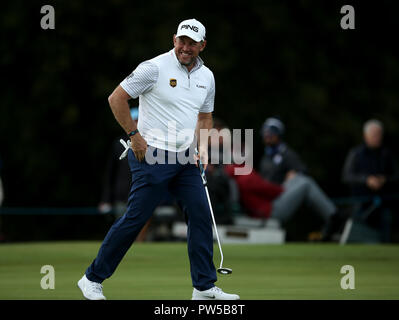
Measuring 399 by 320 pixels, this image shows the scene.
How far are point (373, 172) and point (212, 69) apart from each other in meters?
6.15

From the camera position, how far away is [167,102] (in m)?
7.05

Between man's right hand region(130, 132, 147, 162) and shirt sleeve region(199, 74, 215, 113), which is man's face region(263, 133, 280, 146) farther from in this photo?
man's right hand region(130, 132, 147, 162)

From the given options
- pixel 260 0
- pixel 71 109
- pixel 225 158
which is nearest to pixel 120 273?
pixel 225 158

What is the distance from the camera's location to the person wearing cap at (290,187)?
45.8ft

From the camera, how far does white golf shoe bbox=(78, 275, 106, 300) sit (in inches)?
272

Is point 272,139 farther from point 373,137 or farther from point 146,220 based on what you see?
point 146,220

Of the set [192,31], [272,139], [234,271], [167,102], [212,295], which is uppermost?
[192,31]

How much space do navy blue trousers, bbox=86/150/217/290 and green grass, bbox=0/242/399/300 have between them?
11.9 inches

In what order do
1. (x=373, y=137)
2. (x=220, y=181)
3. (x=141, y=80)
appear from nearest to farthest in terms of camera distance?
(x=141, y=80), (x=220, y=181), (x=373, y=137)

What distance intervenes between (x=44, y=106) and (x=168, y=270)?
35.5 feet

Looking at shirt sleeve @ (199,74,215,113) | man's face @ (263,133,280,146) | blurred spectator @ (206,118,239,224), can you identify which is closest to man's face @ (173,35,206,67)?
shirt sleeve @ (199,74,215,113)

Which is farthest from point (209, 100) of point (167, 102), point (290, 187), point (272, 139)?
point (272, 139)

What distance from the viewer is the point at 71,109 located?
64.5ft

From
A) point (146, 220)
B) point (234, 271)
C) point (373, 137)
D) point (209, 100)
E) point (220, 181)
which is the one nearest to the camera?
point (146, 220)
